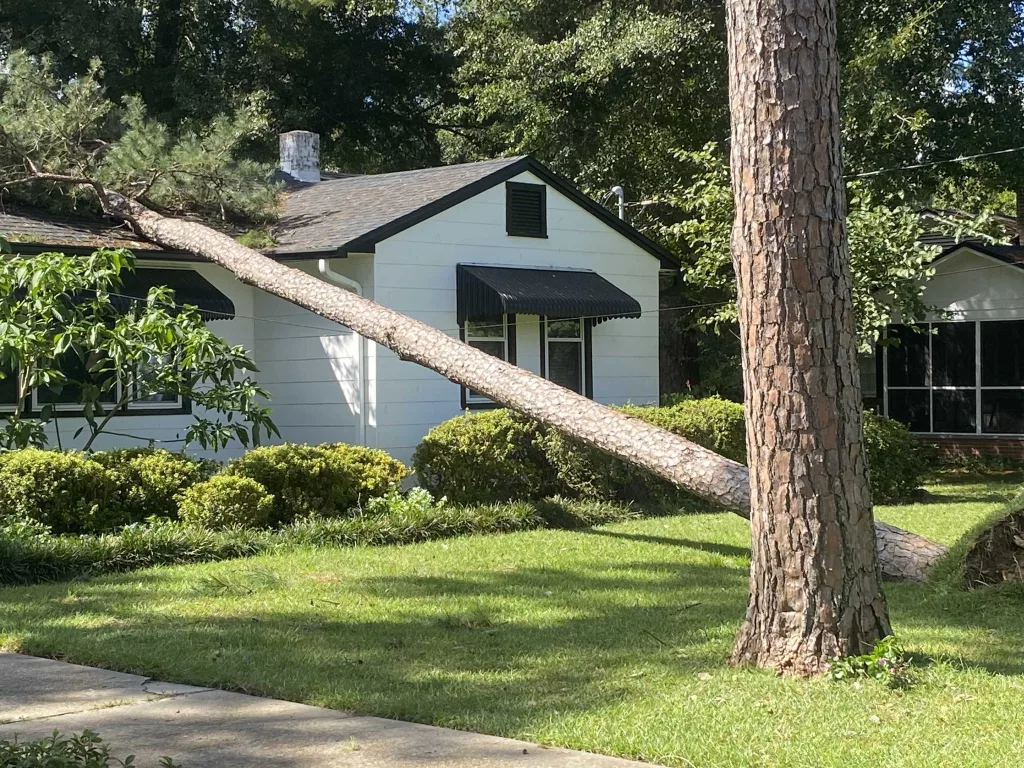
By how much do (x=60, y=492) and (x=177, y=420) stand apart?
443cm

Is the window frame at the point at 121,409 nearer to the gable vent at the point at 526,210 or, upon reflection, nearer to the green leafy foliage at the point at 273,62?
the gable vent at the point at 526,210

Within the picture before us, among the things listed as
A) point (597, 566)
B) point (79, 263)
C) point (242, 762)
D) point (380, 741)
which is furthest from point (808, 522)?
point (79, 263)

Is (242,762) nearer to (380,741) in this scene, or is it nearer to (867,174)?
(380,741)

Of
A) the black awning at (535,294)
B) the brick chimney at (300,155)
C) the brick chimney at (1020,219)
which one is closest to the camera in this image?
the black awning at (535,294)

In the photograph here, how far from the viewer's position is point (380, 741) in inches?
206

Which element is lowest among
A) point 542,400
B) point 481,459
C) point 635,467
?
point 635,467

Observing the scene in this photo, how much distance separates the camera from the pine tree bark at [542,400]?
8.37 metres

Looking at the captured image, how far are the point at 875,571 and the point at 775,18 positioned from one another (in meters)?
2.93

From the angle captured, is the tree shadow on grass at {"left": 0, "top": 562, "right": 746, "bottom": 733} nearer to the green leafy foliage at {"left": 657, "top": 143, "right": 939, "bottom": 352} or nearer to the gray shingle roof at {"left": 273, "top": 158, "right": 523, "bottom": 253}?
the gray shingle roof at {"left": 273, "top": 158, "right": 523, "bottom": 253}

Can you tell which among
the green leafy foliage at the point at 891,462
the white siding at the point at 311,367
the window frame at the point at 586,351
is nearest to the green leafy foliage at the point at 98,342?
the white siding at the point at 311,367

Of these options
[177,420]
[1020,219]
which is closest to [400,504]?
[177,420]

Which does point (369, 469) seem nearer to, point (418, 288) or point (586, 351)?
point (418, 288)

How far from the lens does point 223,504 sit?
443 inches

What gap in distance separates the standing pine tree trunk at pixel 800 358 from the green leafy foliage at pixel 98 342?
22.4 ft
